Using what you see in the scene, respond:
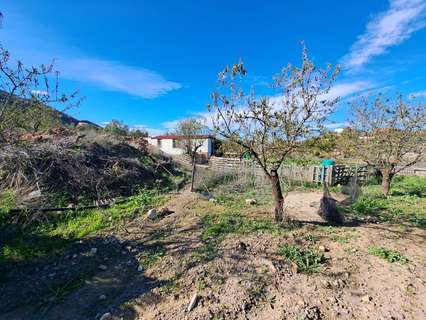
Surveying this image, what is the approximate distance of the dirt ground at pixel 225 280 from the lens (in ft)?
8.95

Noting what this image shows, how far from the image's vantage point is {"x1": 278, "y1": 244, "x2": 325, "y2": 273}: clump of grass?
11.2 ft

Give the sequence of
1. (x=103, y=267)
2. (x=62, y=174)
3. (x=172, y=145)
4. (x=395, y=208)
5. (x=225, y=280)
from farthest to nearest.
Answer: (x=172, y=145)
(x=62, y=174)
(x=395, y=208)
(x=103, y=267)
(x=225, y=280)

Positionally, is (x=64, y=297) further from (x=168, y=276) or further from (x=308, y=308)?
(x=308, y=308)

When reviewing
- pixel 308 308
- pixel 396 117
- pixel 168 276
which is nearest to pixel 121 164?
pixel 168 276

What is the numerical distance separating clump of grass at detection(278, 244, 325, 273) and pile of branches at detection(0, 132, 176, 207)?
6.07 metres

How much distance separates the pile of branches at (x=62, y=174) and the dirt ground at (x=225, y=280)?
3.26 metres

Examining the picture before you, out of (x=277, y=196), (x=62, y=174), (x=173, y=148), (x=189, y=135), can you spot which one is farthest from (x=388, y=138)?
(x=173, y=148)

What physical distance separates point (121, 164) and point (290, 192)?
733 cm

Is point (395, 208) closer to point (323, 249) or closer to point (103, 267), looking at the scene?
point (323, 249)

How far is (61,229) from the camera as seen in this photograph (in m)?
5.29

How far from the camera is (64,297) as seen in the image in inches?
126

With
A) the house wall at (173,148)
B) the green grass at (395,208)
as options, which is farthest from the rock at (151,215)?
the house wall at (173,148)

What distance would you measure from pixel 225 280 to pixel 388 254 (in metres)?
2.67

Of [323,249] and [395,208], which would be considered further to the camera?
[395,208]
